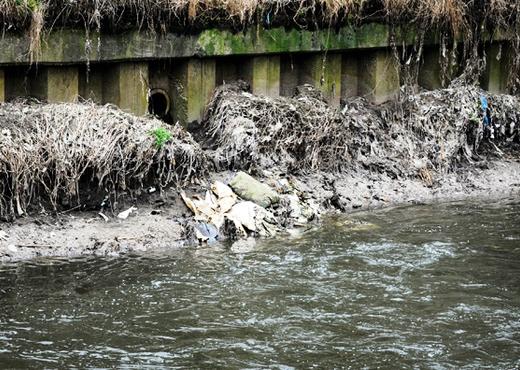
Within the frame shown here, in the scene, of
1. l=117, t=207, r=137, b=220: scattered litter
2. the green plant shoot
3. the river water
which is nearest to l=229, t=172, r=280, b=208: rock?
the river water

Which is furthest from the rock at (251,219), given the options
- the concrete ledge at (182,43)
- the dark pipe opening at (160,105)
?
the concrete ledge at (182,43)

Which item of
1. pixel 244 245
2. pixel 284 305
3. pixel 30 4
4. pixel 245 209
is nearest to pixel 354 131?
pixel 245 209

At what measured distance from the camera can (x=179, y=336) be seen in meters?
6.62

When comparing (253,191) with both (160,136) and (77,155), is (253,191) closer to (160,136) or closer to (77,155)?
(160,136)

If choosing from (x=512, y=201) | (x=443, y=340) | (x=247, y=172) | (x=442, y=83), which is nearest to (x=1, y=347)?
(x=443, y=340)

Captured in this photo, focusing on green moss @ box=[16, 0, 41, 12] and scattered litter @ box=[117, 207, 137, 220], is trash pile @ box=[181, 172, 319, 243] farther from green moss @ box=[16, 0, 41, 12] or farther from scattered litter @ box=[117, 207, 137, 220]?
green moss @ box=[16, 0, 41, 12]

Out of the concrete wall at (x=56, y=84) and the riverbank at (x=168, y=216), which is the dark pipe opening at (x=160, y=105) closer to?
the concrete wall at (x=56, y=84)

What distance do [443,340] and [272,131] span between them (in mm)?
4053

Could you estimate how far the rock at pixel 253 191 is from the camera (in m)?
9.45

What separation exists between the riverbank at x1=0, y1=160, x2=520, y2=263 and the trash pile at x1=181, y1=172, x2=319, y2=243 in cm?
12

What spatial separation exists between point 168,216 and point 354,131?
287cm

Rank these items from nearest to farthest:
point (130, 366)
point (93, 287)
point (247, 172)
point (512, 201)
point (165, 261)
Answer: point (130, 366) → point (93, 287) → point (165, 261) → point (247, 172) → point (512, 201)

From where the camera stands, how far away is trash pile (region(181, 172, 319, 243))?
29.5 feet

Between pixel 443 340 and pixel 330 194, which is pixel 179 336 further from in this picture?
A: pixel 330 194
